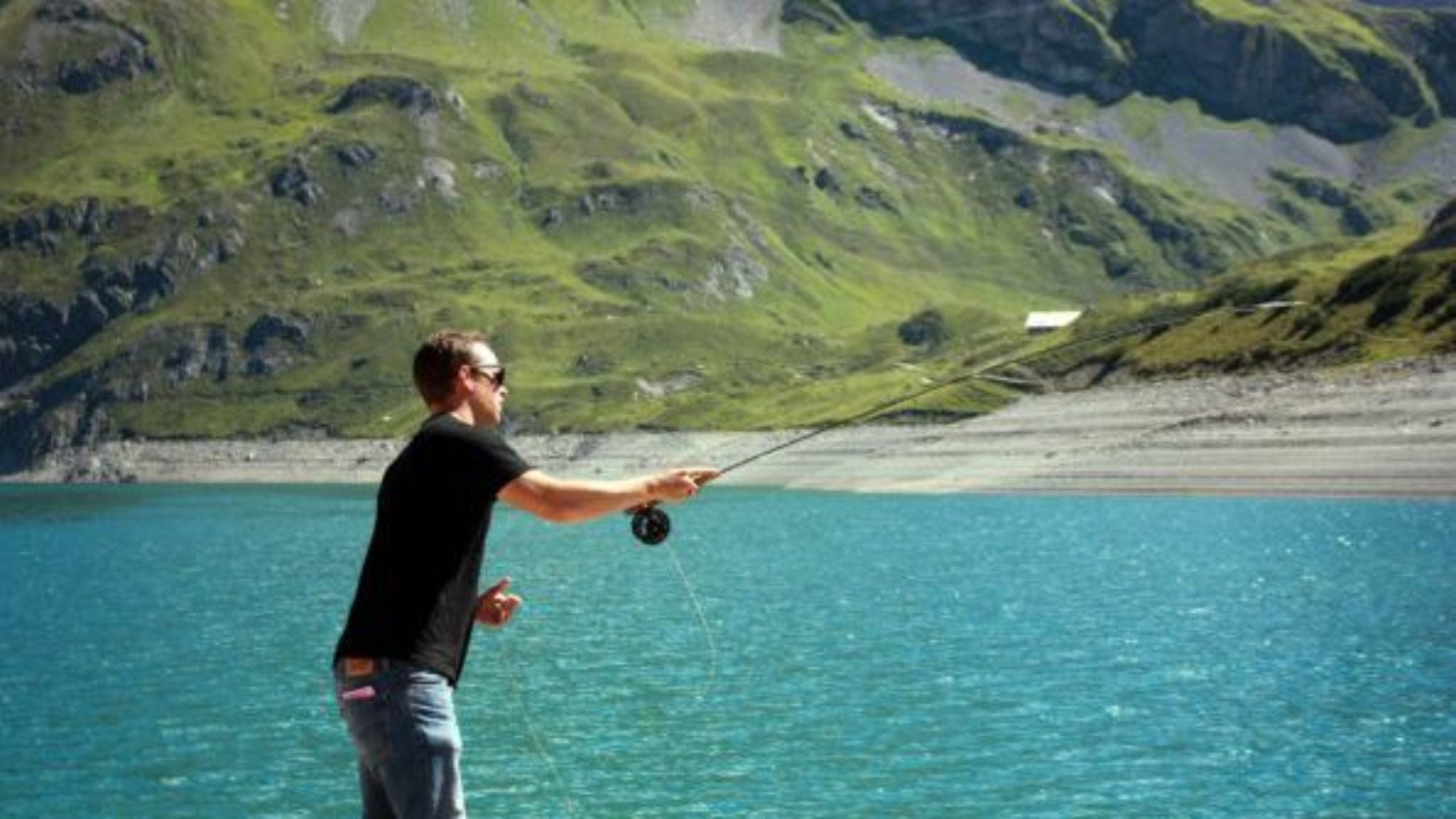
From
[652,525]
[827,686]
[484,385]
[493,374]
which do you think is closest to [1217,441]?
[827,686]

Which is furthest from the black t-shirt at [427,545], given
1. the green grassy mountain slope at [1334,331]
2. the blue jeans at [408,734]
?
the green grassy mountain slope at [1334,331]

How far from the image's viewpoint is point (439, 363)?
12.5m

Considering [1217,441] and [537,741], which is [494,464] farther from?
[1217,441]

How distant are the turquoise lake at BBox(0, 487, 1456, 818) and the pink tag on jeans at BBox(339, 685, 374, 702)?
1960cm

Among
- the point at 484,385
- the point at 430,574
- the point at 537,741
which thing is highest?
the point at 484,385

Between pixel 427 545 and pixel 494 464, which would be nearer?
pixel 494 464

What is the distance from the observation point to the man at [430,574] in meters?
12.0

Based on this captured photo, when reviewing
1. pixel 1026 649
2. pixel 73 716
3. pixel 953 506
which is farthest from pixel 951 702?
pixel 953 506

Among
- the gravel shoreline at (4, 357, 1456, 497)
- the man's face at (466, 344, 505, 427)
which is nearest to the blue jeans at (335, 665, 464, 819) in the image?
the man's face at (466, 344, 505, 427)

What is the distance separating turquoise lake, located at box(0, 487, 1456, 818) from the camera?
Answer: 115 feet

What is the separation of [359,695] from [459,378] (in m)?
2.36

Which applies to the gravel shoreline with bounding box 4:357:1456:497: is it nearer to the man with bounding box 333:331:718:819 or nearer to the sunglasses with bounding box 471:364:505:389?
the sunglasses with bounding box 471:364:505:389

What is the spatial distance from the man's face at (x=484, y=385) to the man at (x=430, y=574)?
2 centimetres

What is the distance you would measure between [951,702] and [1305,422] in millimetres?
109128
